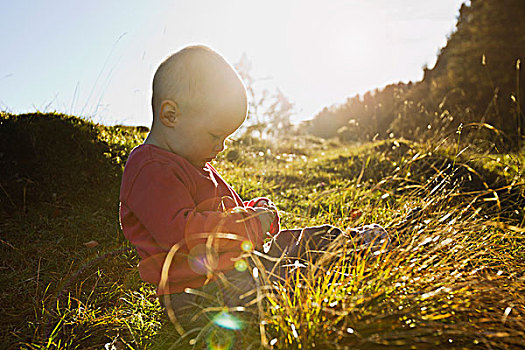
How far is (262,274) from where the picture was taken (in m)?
1.33

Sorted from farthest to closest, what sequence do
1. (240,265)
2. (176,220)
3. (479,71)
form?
1. (479,71)
2. (240,265)
3. (176,220)

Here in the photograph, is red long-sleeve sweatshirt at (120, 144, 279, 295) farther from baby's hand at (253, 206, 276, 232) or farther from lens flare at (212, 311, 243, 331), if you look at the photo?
lens flare at (212, 311, 243, 331)

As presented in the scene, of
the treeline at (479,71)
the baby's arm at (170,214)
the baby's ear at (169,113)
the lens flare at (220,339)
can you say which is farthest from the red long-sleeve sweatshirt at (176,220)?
the treeline at (479,71)

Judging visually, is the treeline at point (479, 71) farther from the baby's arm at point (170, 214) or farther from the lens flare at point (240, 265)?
the baby's arm at point (170, 214)

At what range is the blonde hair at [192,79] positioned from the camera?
159 centimetres

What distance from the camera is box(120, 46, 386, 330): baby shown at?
4.94 ft

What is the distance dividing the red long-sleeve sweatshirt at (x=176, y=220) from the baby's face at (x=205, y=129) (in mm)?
60

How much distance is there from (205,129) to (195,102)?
13 centimetres

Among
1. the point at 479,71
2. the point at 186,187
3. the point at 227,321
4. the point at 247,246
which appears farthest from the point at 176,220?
the point at 479,71

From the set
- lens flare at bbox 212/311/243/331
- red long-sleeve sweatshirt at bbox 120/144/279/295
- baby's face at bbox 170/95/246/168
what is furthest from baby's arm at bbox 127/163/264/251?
lens flare at bbox 212/311/243/331

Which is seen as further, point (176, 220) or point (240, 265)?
point (240, 265)

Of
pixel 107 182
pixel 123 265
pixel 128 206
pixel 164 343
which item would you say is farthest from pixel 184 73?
pixel 107 182

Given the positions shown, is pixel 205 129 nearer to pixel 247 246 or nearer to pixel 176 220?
pixel 176 220

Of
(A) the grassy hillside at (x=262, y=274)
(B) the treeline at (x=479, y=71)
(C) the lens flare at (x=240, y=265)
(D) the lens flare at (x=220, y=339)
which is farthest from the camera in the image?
(B) the treeline at (x=479, y=71)
